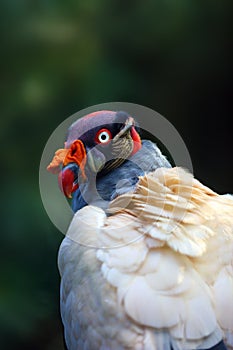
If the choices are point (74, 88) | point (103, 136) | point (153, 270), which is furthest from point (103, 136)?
point (74, 88)

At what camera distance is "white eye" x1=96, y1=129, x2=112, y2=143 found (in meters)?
1.42

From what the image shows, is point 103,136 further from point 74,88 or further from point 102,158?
point 74,88

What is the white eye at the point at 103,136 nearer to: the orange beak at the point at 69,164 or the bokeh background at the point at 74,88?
the orange beak at the point at 69,164

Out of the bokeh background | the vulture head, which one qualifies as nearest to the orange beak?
the vulture head

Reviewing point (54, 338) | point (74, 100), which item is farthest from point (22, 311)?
point (74, 100)

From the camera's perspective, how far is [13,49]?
2.04 m

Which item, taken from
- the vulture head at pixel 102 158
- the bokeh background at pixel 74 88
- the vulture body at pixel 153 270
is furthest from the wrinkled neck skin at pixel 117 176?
the bokeh background at pixel 74 88

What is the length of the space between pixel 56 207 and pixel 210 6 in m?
0.93

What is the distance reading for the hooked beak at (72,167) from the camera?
1.38 metres

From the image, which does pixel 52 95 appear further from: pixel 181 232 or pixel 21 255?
pixel 181 232

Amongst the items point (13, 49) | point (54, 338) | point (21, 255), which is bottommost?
point (54, 338)

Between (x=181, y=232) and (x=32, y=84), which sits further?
(x=32, y=84)

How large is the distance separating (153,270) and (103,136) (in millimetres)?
476

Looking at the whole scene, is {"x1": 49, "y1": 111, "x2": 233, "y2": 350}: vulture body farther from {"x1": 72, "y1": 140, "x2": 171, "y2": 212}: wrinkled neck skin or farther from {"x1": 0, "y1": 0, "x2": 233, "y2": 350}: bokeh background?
{"x1": 0, "y1": 0, "x2": 233, "y2": 350}: bokeh background
